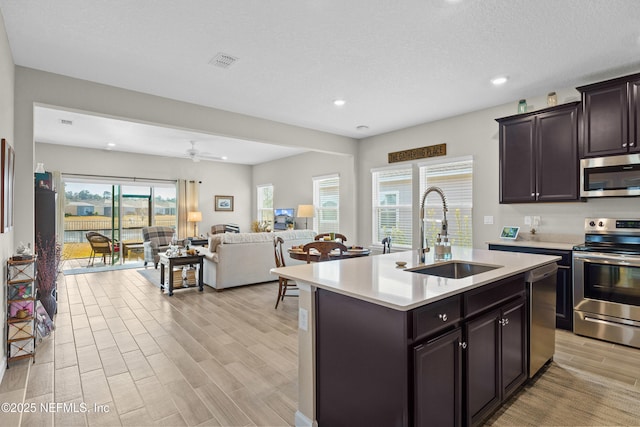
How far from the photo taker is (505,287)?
6.81ft

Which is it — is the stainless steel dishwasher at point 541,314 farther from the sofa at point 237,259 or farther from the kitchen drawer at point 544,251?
the sofa at point 237,259

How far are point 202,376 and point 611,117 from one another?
177 inches

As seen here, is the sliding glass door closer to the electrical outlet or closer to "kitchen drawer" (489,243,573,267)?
the electrical outlet

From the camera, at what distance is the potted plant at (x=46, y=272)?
3630 mm

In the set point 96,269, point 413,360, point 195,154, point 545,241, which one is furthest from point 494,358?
point 96,269

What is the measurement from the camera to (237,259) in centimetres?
534

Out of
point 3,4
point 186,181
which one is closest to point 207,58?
point 3,4

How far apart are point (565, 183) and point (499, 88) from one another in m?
1.32

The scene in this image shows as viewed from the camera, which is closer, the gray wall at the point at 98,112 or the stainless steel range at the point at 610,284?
the stainless steel range at the point at 610,284

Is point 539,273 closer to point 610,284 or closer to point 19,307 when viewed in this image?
point 610,284

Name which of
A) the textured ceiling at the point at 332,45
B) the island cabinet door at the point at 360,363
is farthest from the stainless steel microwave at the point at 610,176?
the island cabinet door at the point at 360,363

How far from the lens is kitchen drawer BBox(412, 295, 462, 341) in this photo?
1.45 metres

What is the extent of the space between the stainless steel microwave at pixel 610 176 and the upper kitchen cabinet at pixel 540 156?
9 centimetres

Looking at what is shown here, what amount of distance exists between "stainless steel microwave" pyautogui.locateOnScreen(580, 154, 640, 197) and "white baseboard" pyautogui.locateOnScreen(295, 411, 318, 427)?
3.60 metres
